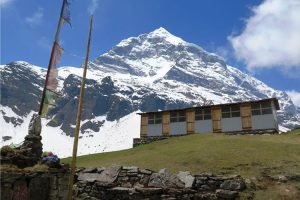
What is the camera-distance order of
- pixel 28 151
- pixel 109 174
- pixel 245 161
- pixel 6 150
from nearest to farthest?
pixel 6 150
pixel 28 151
pixel 109 174
pixel 245 161

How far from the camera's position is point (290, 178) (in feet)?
84.9

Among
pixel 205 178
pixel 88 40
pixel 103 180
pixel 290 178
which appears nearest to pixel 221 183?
pixel 205 178

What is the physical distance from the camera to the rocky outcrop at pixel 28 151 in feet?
51.6

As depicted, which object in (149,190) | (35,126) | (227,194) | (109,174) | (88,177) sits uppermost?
(35,126)

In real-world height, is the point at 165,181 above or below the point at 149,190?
above

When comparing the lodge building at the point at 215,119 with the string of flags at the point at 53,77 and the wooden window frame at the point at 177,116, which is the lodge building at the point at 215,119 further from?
the string of flags at the point at 53,77

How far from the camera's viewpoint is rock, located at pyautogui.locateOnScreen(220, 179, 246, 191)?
81.5 feet

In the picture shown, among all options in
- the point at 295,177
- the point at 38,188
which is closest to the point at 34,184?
the point at 38,188

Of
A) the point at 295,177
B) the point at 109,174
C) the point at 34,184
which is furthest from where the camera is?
the point at 109,174

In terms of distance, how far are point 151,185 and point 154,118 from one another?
31028 millimetres

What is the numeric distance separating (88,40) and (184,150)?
20650mm

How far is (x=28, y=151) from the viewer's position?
17.1m

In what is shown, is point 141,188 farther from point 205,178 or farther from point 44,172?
point 44,172

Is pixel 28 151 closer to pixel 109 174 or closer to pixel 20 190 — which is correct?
pixel 20 190
